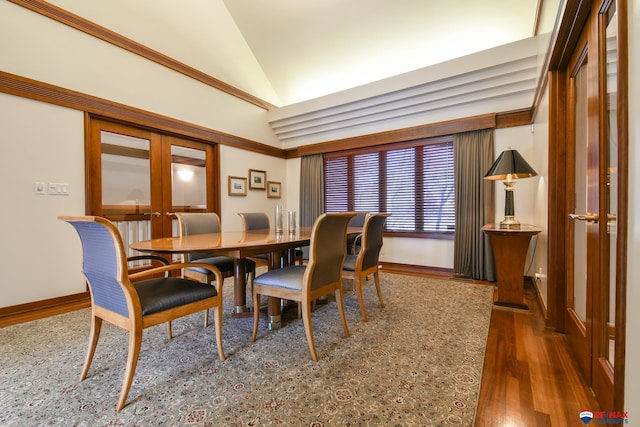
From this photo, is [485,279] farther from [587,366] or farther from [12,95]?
[12,95]

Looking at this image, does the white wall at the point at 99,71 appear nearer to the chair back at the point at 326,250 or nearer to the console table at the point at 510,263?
the chair back at the point at 326,250

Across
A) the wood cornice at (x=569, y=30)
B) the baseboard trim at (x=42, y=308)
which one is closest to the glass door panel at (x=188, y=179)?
the baseboard trim at (x=42, y=308)

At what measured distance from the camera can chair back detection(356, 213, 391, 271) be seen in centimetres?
229

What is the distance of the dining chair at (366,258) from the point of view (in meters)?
2.28

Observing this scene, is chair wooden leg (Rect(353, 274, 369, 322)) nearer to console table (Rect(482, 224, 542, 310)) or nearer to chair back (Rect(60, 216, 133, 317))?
console table (Rect(482, 224, 542, 310))

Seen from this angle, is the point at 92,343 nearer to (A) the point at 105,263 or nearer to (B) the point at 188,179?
(A) the point at 105,263

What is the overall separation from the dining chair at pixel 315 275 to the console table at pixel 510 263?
153 centimetres

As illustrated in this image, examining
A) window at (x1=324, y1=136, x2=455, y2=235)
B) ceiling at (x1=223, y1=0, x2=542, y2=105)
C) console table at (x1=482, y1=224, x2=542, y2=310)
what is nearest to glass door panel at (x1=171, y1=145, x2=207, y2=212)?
ceiling at (x1=223, y1=0, x2=542, y2=105)

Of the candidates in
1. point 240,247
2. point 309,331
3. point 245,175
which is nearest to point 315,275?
point 309,331

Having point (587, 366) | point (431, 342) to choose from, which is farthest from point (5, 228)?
point (587, 366)

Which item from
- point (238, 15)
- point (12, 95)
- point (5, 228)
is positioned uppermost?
point (238, 15)

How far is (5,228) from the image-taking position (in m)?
2.34

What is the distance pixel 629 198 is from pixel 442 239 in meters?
3.20

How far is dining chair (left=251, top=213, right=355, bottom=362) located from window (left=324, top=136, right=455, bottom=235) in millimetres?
2428
